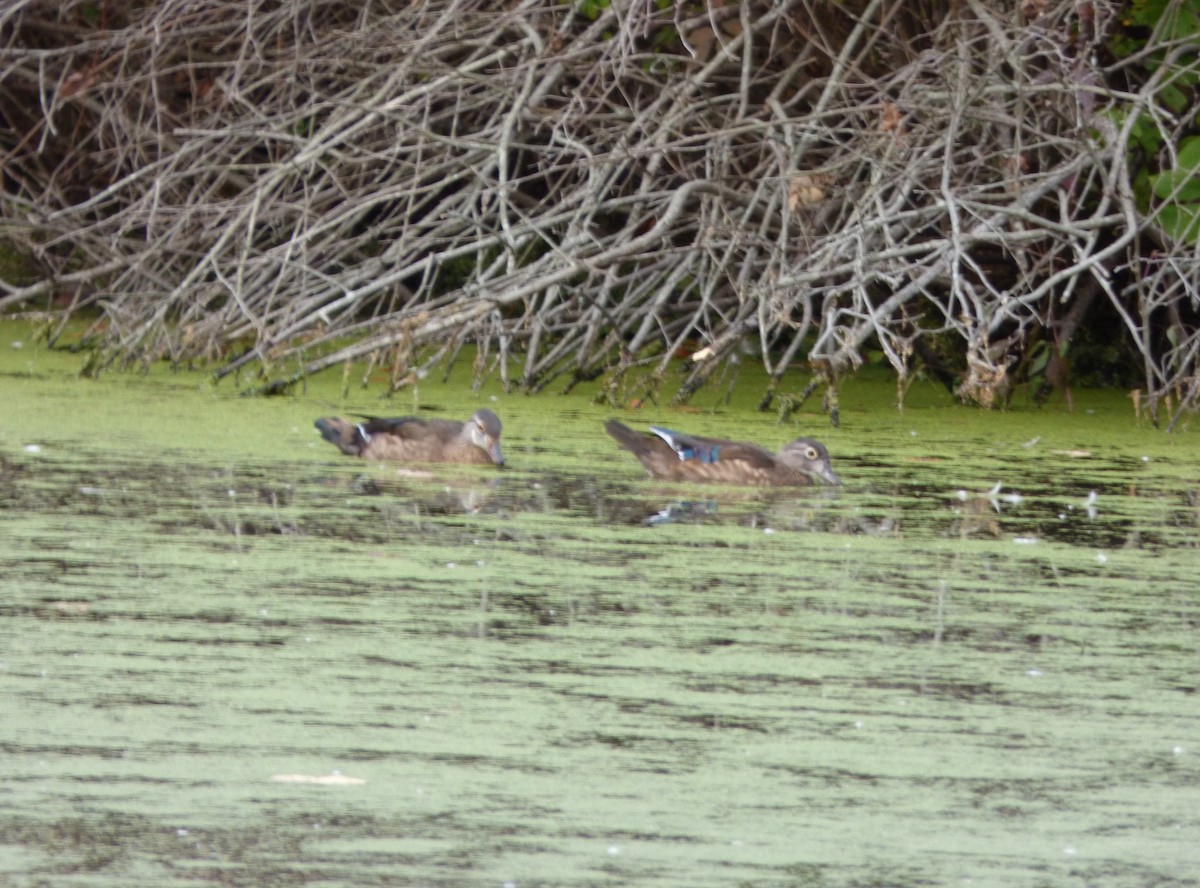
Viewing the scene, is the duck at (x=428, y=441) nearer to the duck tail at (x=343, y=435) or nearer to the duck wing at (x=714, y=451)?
the duck tail at (x=343, y=435)

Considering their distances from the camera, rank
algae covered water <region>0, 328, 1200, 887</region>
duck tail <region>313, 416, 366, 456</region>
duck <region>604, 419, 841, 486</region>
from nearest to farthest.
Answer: algae covered water <region>0, 328, 1200, 887</region>
duck <region>604, 419, 841, 486</region>
duck tail <region>313, 416, 366, 456</region>

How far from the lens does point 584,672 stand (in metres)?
4.55

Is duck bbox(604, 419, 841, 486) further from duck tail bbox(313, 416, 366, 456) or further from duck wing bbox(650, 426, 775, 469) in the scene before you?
duck tail bbox(313, 416, 366, 456)

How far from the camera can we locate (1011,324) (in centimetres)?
1098

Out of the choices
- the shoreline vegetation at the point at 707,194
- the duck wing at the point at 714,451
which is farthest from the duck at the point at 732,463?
the shoreline vegetation at the point at 707,194

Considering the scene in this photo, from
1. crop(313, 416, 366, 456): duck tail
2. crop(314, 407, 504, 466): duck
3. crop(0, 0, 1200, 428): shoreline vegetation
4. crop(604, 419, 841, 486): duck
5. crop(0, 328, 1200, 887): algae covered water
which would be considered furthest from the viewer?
crop(0, 0, 1200, 428): shoreline vegetation

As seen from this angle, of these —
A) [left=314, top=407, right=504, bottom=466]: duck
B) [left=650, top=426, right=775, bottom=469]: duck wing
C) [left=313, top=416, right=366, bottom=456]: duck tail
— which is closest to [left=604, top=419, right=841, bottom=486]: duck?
[left=650, top=426, right=775, bottom=469]: duck wing

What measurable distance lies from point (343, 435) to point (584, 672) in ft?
11.9

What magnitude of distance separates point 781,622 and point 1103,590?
3.27 ft

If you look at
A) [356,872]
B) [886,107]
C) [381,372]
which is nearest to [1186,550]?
[886,107]

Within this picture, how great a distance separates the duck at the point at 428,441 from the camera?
7.72 m

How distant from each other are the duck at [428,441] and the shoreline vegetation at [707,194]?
124cm

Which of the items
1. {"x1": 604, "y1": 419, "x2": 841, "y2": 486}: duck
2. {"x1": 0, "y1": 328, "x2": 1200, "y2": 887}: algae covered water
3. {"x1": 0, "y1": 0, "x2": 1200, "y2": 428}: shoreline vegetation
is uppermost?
{"x1": 0, "y1": 0, "x2": 1200, "y2": 428}: shoreline vegetation

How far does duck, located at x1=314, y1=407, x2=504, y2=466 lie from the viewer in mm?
7723
